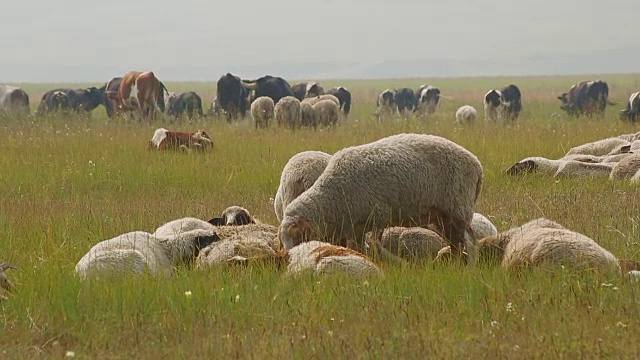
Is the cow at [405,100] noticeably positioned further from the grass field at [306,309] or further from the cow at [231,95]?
the grass field at [306,309]

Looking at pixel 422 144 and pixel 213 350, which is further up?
pixel 422 144

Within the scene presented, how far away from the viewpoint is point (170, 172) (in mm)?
14484

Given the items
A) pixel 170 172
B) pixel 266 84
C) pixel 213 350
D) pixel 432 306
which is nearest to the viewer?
pixel 213 350

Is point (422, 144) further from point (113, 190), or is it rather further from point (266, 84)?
point (266, 84)

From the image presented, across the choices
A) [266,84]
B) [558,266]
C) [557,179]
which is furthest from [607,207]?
[266,84]

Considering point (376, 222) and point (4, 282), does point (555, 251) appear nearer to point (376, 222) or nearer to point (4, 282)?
point (376, 222)

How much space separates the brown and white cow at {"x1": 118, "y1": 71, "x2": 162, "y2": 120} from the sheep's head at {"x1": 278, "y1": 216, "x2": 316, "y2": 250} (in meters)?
22.3

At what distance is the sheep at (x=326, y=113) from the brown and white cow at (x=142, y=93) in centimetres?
509

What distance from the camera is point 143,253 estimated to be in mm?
7914

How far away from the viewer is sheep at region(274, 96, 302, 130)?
2695 cm

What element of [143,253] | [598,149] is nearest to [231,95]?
[598,149]

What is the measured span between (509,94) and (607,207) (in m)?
29.8

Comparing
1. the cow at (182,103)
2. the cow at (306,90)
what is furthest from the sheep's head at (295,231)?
the cow at (306,90)

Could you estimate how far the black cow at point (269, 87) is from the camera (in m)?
35.7
